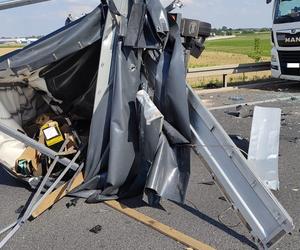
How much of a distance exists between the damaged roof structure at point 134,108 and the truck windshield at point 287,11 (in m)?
8.07

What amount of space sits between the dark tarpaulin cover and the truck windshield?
846cm

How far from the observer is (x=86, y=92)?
4805 mm

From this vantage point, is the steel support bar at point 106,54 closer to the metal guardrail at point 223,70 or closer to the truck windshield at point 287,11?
the metal guardrail at point 223,70

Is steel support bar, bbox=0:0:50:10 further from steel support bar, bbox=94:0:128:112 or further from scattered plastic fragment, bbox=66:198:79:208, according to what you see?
scattered plastic fragment, bbox=66:198:79:208

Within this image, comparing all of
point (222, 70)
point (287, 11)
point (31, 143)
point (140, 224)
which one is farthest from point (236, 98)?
point (140, 224)

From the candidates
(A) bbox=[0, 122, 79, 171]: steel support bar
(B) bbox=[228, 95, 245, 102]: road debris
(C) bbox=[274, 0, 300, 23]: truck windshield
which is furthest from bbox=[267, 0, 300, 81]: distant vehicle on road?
(A) bbox=[0, 122, 79, 171]: steel support bar

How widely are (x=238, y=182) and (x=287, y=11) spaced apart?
9.37 m

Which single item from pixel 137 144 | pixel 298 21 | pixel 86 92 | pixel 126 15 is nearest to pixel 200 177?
pixel 137 144

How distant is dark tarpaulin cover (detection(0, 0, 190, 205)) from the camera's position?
4.00 metres

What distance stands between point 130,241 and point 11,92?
226 cm

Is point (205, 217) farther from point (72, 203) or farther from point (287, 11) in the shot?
point (287, 11)

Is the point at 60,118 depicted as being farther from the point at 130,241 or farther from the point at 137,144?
the point at 130,241

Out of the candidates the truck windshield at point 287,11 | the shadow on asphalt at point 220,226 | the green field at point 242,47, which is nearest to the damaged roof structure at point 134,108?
the shadow on asphalt at point 220,226

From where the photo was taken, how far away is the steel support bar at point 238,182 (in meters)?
3.39
